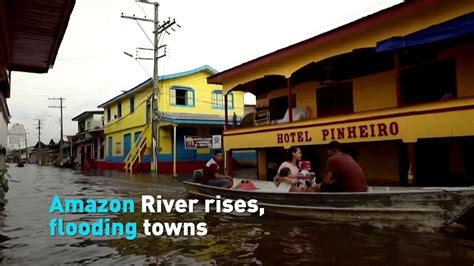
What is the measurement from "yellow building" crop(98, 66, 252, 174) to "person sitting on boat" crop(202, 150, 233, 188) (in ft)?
46.4

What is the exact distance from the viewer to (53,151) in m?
72.8

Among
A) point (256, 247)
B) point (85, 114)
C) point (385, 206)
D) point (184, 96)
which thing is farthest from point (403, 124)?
point (85, 114)

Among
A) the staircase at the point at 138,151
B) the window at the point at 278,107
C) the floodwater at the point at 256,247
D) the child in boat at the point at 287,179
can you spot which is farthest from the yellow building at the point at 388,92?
the staircase at the point at 138,151

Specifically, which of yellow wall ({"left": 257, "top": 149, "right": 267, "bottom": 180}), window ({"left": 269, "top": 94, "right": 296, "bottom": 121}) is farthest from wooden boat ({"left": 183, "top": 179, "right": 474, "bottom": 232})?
yellow wall ({"left": 257, "top": 149, "right": 267, "bottom": 180})

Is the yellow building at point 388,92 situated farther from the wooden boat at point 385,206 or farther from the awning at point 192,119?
the awning at point 192,119

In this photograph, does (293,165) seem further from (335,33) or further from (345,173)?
(335,33)

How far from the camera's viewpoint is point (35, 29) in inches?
175

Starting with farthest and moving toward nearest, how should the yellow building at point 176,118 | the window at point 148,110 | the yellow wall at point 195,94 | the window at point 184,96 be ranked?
the window at point 148,110, the window at point 184,96, the yellow wall at point 195,94, the yellow building at point 176,118

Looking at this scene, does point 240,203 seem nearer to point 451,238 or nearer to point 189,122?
point 451,238

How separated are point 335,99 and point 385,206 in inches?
328

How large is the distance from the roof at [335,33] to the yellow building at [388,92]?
25 millimetres

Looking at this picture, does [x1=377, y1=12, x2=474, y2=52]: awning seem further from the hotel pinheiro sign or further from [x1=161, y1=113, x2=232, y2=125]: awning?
[x1=161, y1=113, x2=232, y2=125]: awning

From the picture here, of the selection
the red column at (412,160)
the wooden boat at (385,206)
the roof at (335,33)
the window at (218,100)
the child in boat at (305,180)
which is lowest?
the wooden boat at (385,206)

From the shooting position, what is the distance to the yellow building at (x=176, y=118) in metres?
28.8
